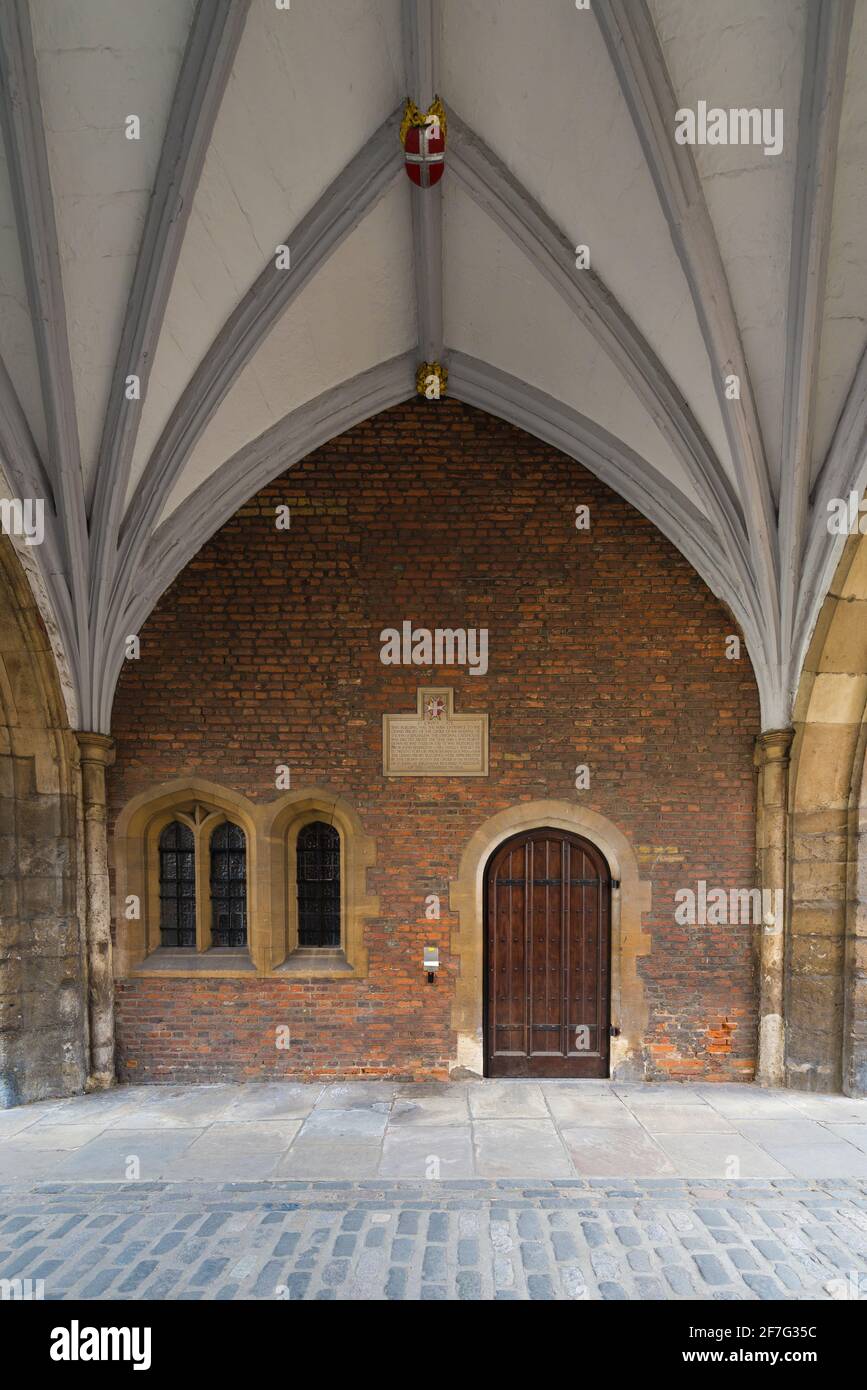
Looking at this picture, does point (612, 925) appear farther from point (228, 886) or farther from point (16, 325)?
point (16, 325)

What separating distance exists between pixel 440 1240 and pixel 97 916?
13.2 ft

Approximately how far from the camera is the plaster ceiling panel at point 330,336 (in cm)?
578

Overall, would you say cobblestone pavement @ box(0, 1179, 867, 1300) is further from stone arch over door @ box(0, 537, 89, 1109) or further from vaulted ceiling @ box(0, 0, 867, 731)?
vaulted ceiling @ box(0, 0, 867, 731)

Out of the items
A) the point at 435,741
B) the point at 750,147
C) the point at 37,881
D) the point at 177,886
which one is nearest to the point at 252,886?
the point at 177,886

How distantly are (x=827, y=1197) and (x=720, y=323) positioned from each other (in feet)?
18.8

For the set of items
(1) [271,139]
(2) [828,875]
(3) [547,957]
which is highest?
(1) [271,139]

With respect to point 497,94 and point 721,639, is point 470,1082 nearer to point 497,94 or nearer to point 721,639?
point 721,639

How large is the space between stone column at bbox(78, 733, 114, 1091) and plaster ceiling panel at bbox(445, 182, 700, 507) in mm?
4887

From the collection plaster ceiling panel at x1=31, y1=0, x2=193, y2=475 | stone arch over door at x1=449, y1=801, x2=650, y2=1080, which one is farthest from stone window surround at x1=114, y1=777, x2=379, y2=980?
plaster ceiling panel at x1=31, y1=0, x2=193, y2=475

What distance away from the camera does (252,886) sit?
6.60m

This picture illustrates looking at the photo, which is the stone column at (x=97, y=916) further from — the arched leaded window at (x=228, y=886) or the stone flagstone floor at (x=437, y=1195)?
the arched leaded window at (x=228, y=886)

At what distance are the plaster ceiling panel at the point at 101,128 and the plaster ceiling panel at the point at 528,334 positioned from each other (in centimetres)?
219

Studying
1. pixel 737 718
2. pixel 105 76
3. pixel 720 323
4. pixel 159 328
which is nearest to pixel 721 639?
pixel 737 718

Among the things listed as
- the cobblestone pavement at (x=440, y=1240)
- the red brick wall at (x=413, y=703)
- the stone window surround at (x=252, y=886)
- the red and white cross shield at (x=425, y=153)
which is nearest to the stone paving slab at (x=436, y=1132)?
the cobblestone pavement at (x=440, y=1240)
